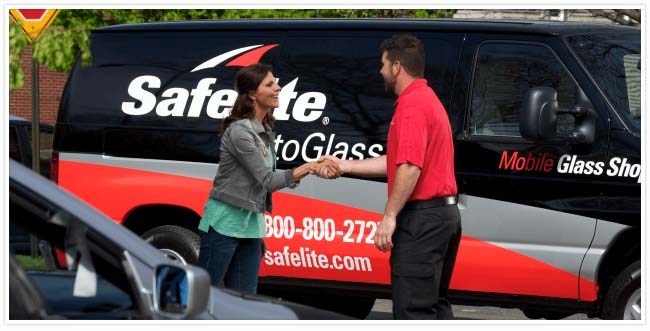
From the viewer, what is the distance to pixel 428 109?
6094 mm

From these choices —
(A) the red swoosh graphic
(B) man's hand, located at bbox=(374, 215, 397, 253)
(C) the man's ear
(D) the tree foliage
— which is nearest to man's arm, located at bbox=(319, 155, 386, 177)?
(C) the man's ear

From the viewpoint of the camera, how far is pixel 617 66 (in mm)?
7848

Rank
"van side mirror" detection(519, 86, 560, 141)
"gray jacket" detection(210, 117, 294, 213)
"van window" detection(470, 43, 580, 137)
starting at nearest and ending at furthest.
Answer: "gray jacket" detection(210, 117, 294, 213) → "van side mirror" detection(519, 86, 560, 141) → "van window" detection(470, 43, 580, 137)

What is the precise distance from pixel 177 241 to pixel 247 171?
2274mm

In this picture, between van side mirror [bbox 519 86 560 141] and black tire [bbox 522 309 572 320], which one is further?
black tire [bbox 522 309 572 320]

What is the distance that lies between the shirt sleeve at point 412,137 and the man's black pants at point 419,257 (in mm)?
248

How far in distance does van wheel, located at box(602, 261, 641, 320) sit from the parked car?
4.26m

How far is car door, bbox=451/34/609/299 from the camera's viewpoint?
25.1ft

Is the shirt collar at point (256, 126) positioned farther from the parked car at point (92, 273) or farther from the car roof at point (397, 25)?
the parked car at point (92, 273)

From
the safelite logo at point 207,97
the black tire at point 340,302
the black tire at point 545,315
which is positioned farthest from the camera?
the black tire at point 340,302

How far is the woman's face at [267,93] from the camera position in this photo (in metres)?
6.77

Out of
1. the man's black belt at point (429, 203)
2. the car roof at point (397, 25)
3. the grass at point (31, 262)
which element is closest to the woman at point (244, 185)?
the man's black belt at point (429, 203)

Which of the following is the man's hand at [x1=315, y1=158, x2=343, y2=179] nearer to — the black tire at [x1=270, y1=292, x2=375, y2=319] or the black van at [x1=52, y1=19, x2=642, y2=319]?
the black van at [x1=52, y1=19, x2=642, y2=319]
